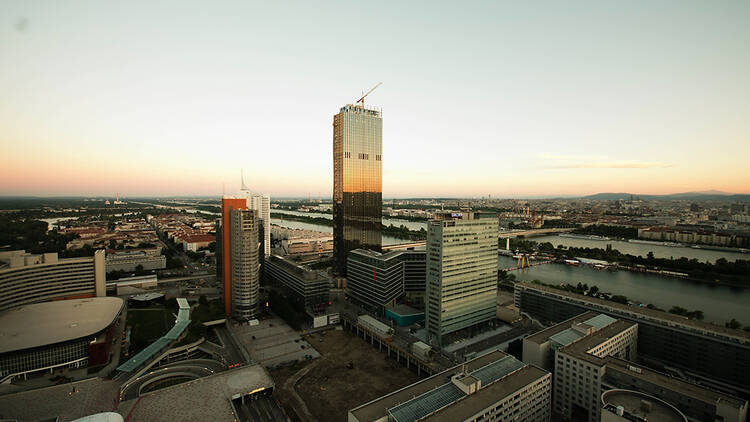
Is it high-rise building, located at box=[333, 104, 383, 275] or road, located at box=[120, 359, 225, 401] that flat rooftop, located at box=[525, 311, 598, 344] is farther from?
high-rise building, located at box=[333, 104, 383, 275]

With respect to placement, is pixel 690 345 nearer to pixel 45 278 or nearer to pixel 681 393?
pixel 681 393

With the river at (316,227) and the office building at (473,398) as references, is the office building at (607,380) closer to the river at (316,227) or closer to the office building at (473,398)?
the office building at (473,398)

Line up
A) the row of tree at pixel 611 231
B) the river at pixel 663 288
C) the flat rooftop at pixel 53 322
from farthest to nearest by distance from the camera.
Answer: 1. the row of tree at pixel 611 231
2. the river at pixel 663 288
3. the flat rooftop at pixel 53 322

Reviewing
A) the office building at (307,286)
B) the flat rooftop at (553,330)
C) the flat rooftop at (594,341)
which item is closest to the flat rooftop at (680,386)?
the flat rooftop at (594,341)

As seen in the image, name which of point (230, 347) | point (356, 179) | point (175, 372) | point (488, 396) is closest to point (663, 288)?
point (356, 179)

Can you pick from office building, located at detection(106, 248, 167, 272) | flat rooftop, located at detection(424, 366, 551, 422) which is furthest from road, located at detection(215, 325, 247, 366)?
office building, located at detection(106, 248, 167, 272)

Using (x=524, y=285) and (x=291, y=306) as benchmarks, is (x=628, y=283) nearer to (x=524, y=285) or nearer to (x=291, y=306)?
(x=524, y=285)
